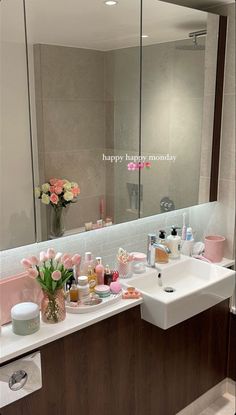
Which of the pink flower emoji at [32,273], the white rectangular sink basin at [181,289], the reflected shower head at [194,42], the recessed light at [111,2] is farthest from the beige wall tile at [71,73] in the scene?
the white rectangular sink basin at [181,289]

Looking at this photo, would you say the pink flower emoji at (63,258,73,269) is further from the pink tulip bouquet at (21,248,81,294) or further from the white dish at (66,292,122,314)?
the white dish at (66,292,122,314)

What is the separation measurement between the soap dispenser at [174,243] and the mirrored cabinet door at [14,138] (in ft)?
2.66

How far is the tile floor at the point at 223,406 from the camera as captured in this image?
7.82 feet

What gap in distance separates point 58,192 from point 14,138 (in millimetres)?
296

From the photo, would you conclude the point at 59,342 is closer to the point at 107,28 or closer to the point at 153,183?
the point at 153,183

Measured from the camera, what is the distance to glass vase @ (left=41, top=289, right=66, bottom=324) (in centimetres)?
160

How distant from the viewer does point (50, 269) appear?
5.20 feet

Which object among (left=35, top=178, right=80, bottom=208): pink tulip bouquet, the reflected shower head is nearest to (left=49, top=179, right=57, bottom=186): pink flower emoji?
(left=35, top=178, right=80, bottom=208): pink tulip bouquet

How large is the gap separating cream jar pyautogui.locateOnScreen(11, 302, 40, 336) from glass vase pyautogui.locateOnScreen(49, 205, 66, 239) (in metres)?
0.35

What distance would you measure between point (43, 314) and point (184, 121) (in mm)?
1266

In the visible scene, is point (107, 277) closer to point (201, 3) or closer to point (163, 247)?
point (163, 247)

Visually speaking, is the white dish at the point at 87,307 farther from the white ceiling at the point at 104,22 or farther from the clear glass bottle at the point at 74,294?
the white ceiling at the point at 104,22

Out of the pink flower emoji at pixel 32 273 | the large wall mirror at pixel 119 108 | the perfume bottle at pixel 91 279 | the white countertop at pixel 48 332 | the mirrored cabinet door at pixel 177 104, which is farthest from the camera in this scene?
the mirrored cabinet door at pixel 177 104

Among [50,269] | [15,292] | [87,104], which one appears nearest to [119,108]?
[87,104]
